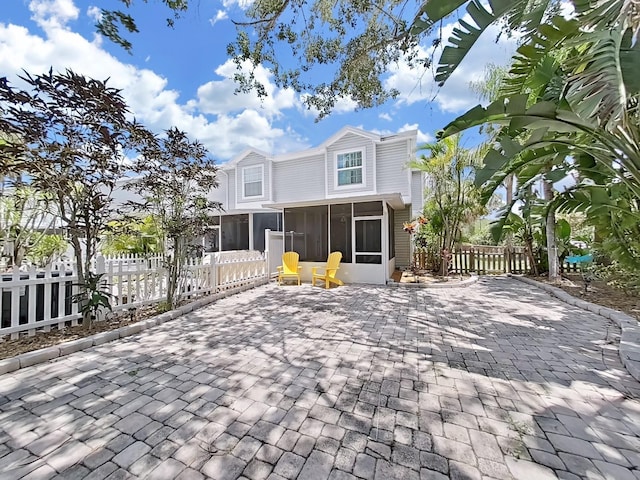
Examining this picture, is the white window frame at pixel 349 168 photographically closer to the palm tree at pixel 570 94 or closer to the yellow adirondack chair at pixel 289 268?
the yellow adirondack chair at pixel 289 268

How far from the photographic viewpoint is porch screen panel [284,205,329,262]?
10547mm

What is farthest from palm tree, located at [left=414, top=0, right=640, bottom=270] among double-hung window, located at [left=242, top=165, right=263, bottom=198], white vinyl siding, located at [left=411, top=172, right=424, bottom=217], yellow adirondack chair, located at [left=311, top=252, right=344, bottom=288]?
double-hung window, located at [left=242, top=165, right=263, bottom=198]

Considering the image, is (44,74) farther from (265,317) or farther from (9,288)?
(265,317)

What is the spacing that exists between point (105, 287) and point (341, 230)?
709 cm

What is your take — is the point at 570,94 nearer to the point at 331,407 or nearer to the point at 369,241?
the point at 331,407

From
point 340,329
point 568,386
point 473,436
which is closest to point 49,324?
point 340,329

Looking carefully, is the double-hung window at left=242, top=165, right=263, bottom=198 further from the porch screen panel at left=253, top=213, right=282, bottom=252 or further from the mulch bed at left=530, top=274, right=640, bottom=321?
the mulch bed at left=530, top=274, right=640, bottom=321

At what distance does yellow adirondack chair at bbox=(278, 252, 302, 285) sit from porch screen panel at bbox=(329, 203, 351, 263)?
54.7 inches

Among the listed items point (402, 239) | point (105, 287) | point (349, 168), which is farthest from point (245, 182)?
point (105, 287)

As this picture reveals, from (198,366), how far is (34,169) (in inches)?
146

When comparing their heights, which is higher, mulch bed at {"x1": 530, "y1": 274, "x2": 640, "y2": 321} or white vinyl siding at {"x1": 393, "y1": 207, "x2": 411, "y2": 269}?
white vinyl siding at {"x1": 393, "y1": 207, "x2": 411, "y2": 269}

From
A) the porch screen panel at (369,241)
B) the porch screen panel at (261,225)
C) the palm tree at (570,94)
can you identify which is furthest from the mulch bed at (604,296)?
the porch screen panel at (261,225)

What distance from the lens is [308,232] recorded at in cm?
1083

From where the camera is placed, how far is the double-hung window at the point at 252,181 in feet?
49.0
